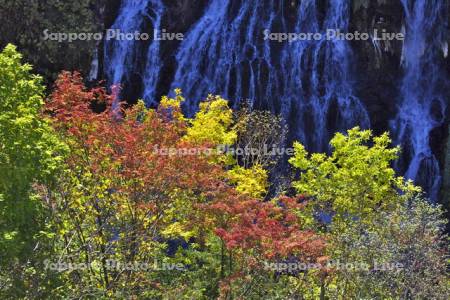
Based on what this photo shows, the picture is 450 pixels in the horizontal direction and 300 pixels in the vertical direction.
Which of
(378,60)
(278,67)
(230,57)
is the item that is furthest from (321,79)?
(230,57)

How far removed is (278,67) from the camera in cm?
3362

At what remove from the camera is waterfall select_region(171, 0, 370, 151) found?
33375mm

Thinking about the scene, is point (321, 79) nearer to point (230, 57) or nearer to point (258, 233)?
point (230, 57)

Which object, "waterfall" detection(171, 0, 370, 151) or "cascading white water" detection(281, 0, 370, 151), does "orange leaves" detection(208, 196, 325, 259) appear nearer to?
"waterfall" detection(171, 0, 370, 151)

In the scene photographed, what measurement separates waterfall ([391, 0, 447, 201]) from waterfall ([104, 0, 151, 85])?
48.7ft

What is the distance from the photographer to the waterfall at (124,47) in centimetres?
3441

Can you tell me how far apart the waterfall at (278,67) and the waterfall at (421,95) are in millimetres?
2619

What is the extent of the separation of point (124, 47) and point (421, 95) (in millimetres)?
16833

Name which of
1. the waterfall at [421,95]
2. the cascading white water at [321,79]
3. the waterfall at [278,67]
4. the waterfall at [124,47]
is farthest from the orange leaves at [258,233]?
the waterfall at [124,47]

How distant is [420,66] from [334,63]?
5041 mm

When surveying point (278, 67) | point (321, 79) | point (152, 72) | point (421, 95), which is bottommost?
point (421, 95)

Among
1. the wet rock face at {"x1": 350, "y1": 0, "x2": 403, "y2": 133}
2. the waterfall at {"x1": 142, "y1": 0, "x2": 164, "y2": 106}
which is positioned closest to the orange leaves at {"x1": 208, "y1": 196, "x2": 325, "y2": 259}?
the waterfall at {"x1": 142, "y1": 0, "x2": 164, "y2": 106}

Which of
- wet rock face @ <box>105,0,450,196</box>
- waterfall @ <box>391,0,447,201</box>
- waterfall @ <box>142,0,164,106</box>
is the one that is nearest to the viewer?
waterfall @ <box>142,0,164,106</box>

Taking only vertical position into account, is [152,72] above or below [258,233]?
above
